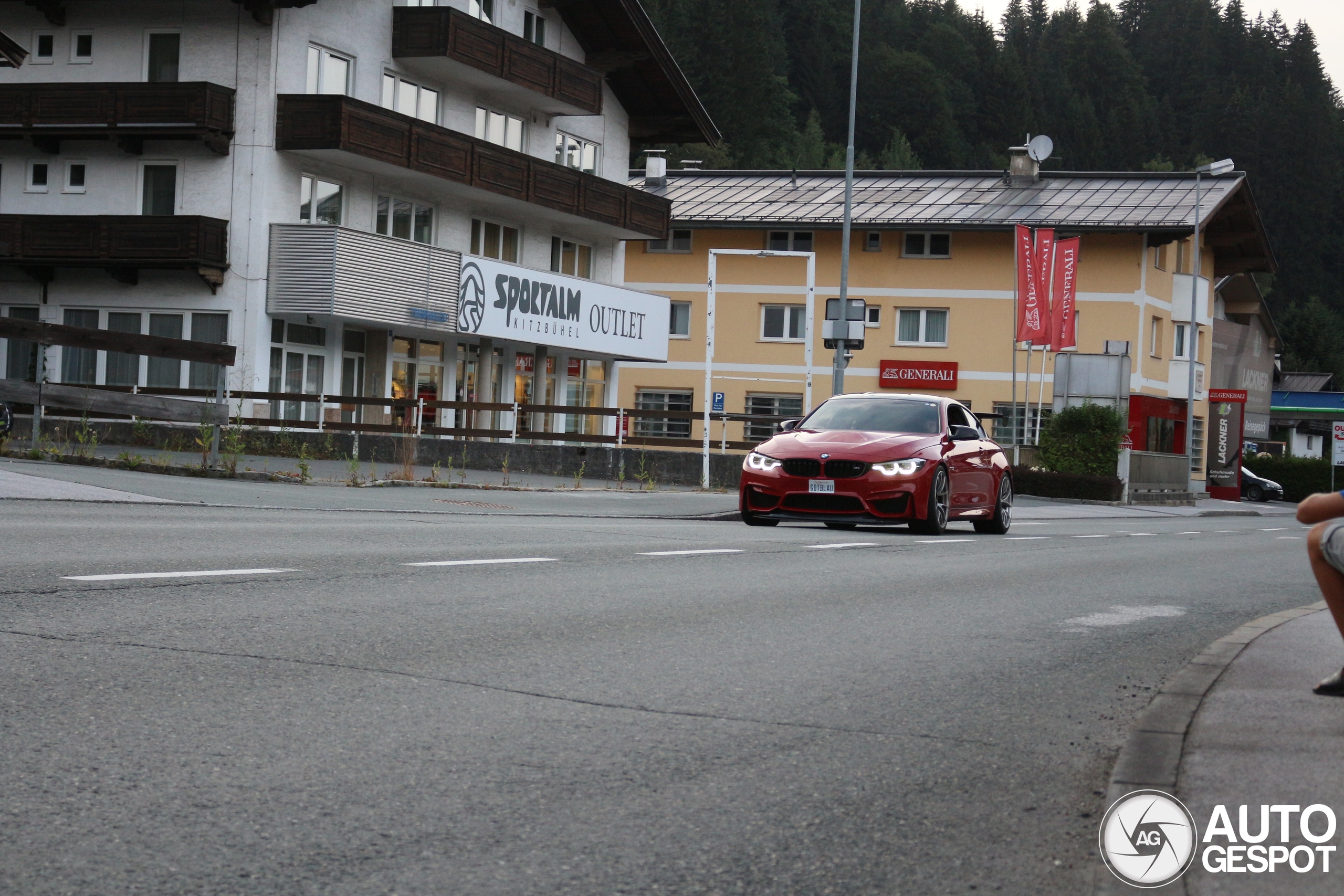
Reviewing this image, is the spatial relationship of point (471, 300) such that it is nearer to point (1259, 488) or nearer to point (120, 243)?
point (120, 243)

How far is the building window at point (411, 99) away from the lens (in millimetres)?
38688

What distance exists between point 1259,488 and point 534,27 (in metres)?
37.1

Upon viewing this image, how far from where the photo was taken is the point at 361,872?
3.98 metres

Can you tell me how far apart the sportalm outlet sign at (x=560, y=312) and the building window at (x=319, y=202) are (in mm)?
3910

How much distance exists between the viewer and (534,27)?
1734 inches

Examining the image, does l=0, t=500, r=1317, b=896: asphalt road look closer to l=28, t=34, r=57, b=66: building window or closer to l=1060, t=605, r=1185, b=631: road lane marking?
l=1060, t=605, r=1185, b=631: road lane marking

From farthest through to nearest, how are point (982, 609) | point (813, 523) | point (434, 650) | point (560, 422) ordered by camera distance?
point (560, 422) < point (813, 523) < point (982, 609) < point (434, 650)

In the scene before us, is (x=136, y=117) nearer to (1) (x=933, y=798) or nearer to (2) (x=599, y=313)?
(2) (x=599, y=313)

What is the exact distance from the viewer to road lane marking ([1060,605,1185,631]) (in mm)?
9867

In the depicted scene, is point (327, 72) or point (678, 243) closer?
point (327, 72)

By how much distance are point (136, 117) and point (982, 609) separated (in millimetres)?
28877

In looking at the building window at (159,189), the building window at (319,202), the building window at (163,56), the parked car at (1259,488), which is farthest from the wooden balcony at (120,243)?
the parked car at (1259,488)

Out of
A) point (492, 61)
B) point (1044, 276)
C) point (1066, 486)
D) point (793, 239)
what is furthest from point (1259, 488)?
point (492, 61)

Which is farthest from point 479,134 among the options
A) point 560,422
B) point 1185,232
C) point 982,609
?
point 982,609
